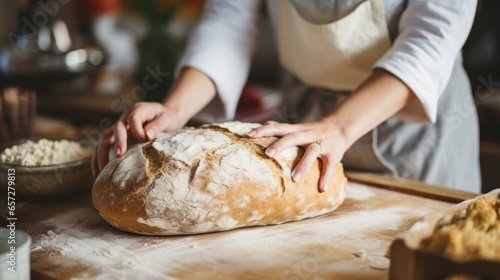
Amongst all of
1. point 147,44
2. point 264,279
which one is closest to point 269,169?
point 264,279

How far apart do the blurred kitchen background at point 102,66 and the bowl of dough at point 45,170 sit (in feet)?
1.89

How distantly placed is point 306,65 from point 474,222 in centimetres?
74

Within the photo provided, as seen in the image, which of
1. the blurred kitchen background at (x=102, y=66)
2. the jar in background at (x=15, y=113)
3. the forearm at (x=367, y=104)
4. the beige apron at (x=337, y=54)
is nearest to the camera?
the forearm at (x=367, y=104)

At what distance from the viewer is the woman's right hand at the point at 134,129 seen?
1.21 m

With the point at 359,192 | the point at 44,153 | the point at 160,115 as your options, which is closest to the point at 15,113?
the point at 44,153

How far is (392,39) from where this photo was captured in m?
1.36

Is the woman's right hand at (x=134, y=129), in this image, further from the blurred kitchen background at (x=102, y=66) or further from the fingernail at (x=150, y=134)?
the blurred kitchen background at (x=102, y=66)

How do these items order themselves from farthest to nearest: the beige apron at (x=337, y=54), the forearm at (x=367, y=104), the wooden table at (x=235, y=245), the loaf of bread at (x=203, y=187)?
1. the beige apron at (x=337, y=54)
2. the forearm at (x=367, y=104)
3. the loaf of bread at (x=203, y=187)
4. the wooden table at (x=235, y=245)

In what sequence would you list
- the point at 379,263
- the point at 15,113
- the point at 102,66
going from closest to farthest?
the point at 379,263
the point at 15,113
the point at 102,66

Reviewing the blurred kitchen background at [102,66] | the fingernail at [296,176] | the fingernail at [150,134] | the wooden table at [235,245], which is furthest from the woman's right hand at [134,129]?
the blurred kitchen background at [102,66]

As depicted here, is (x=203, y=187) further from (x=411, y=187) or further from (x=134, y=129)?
(x=411, y=187)

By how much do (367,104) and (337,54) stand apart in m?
0.25

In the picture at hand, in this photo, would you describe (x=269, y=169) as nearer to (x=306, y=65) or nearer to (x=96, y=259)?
(x=96, y=259)

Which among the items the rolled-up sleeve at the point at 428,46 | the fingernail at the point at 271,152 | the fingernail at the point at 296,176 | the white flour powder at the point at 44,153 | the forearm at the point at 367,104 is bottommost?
the white flour powder at the point at 44,153
